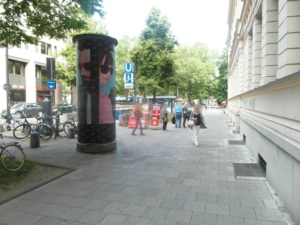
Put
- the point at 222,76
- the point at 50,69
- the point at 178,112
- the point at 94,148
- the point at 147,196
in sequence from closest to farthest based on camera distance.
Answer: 1. the point at 147,196
2. the point at 94,148
3. the point at 50,69
4. the point at 178,112
5. the point at 222,76

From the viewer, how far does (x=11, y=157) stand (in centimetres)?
603

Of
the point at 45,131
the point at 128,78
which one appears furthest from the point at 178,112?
the point at 45,131

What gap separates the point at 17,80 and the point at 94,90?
28475mm

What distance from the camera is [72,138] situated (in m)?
11.1

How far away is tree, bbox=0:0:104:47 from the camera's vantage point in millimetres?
7117

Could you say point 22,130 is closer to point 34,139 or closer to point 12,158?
point 34,139

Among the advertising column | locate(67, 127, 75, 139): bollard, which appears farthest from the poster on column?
locate(67, 127, 75, 139): bollard

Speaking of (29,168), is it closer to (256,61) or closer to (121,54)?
(256,61)

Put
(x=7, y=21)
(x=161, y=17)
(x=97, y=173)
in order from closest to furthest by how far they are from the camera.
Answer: (x=97, y=173) < (x=7, y=21) < (x=161, y=17)

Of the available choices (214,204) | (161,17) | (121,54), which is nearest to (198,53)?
(121,54)

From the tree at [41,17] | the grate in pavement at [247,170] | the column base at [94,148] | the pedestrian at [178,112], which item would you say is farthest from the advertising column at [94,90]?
the pedestrian at [178,112]

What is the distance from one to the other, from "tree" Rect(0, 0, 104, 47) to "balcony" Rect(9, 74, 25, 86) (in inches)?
1014

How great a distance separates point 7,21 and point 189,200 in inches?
285

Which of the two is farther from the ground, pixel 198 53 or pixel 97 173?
pixel 198 53
